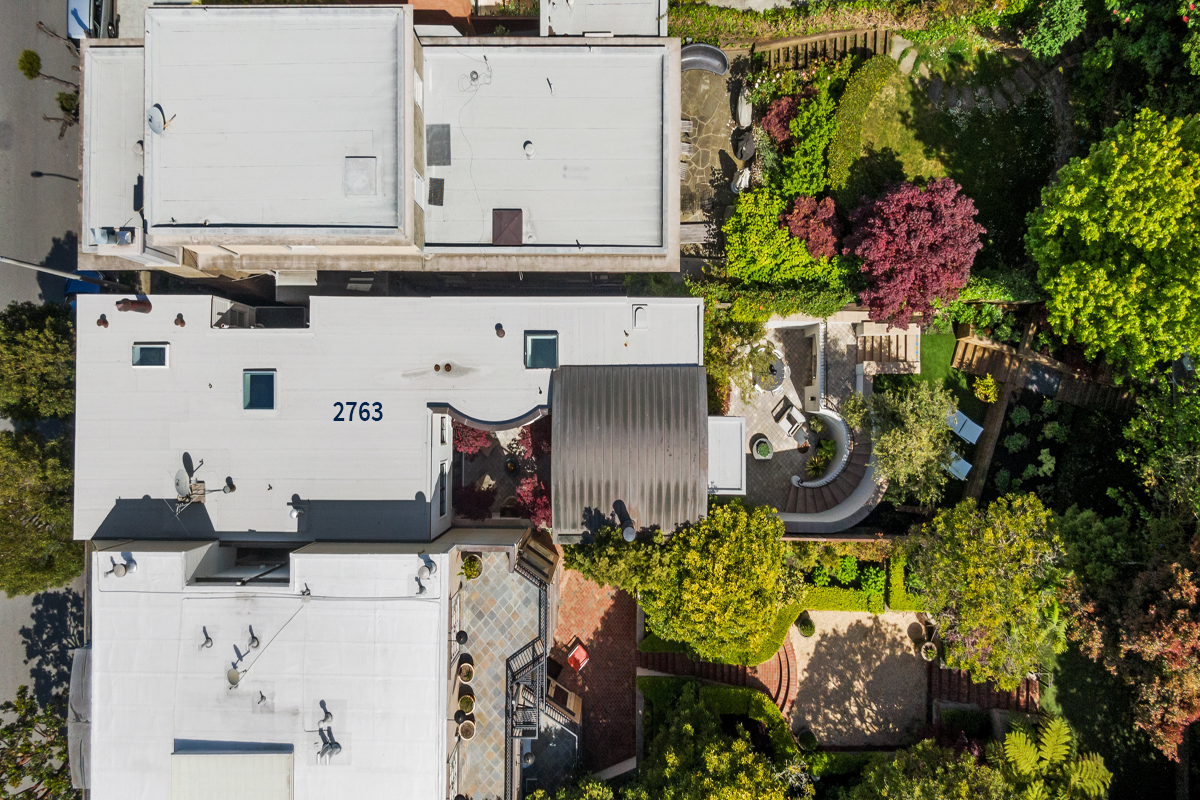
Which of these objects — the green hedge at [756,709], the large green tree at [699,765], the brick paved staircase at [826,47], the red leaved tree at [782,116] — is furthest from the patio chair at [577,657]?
the brick paved staircase at [826,47]

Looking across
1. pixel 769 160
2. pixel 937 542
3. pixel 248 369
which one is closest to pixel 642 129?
pixel 769 160

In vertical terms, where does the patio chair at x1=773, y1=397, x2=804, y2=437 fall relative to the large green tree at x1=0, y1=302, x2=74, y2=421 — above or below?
below

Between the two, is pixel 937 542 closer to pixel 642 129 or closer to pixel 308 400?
pixel 642 129

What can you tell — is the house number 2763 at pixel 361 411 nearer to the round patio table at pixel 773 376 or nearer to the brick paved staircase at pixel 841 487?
the round patio table at pixel 773 376

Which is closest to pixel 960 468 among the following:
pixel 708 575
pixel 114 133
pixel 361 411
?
pixel 708 575

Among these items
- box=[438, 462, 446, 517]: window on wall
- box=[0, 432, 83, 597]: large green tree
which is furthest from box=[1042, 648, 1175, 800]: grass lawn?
box=[0, 432, 83, 597]: large green tree

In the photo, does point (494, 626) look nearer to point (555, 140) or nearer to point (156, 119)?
point (555, 140)

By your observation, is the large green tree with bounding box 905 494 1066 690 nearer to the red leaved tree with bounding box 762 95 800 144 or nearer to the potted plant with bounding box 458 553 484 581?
the red leaved tree with bounding box 762 95 800 144
